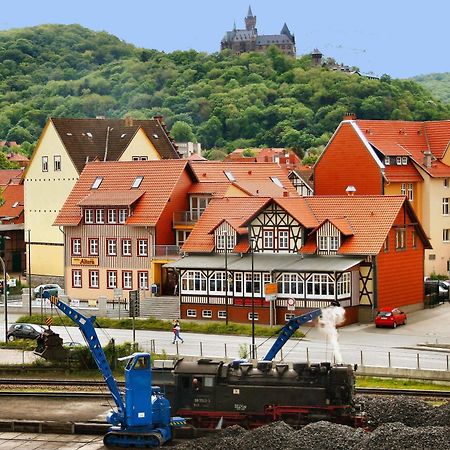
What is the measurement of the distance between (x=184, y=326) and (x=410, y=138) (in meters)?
28.5

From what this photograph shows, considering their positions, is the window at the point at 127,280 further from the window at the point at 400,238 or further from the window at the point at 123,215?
the window at the point at 400,238

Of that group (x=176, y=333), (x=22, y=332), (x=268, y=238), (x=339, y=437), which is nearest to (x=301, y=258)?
(x=268, y=238)

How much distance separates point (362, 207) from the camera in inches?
2645

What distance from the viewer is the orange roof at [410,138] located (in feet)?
271

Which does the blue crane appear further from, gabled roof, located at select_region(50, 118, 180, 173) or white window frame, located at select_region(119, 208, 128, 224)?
gabled roof, located at select_region(50, 118, 180, 173)

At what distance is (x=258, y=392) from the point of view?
3944 cm

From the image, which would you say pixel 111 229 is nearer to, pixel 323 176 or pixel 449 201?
pixel 323 176

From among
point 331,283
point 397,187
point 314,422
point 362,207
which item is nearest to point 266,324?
point 331,283

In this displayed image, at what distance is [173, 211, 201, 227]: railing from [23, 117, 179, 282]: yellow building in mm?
12574

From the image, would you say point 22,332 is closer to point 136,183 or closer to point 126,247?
point 126,247

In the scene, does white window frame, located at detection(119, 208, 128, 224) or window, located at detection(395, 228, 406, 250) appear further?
white window frame, located at detection(119, 208, 128, 224)

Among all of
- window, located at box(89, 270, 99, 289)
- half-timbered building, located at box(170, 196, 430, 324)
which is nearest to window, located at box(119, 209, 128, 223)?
window, located at box(89, 270, 99, 289)

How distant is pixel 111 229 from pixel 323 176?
663 inches

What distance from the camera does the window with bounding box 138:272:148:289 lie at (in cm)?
7394
